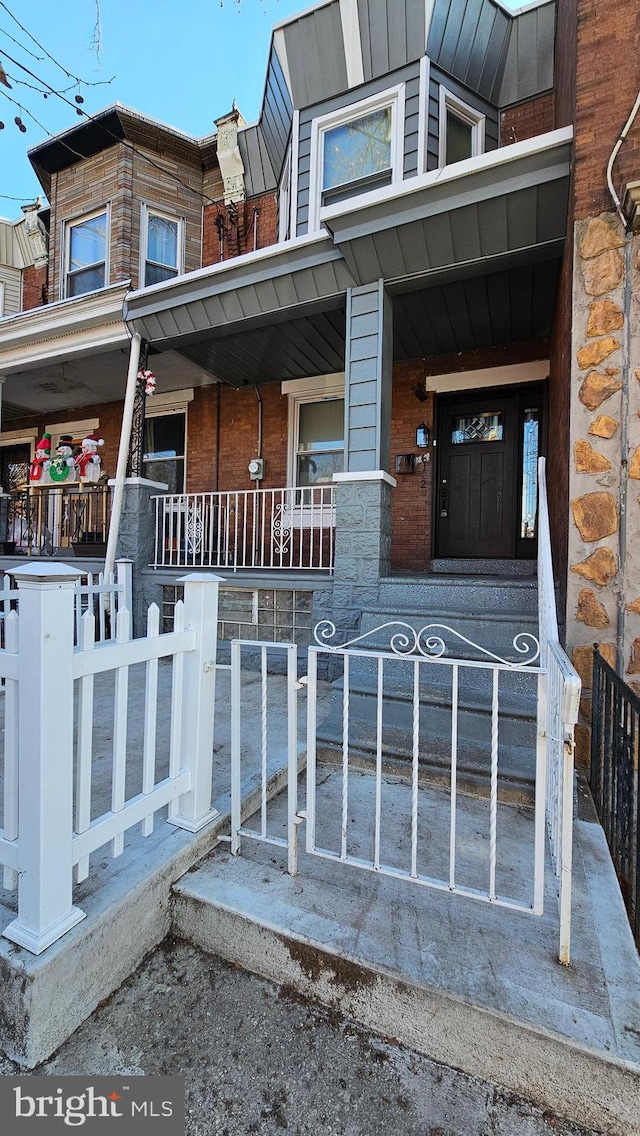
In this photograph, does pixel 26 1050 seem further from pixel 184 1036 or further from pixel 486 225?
pixel 486 225

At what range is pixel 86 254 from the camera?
7.56m

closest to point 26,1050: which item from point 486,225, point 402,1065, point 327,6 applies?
point 402,1065

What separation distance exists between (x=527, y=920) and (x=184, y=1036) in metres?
1.11

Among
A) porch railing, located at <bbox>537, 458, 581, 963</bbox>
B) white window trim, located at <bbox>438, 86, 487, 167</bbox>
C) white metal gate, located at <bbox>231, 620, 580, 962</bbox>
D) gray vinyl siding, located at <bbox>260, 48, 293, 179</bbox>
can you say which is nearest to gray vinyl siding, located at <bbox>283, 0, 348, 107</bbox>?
gray vinyl siding, located at <bbox>260, 48, 293, 179</bbox>

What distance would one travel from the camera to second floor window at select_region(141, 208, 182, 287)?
7.23 metres

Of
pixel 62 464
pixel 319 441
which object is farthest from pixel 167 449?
pixel 319 441

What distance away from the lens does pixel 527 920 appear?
1.69 meters

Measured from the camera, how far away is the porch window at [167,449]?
791 centimetres

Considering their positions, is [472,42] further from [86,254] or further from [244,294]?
[86,254]

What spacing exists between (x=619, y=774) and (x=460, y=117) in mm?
6448

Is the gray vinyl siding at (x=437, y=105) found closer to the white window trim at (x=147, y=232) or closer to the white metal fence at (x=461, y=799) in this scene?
the white window trim at (x=147, y=232)

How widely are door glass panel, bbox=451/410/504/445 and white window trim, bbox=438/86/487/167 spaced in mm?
2460

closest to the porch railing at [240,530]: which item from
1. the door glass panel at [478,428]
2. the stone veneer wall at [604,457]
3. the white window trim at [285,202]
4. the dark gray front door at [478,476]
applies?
the dark gray front door at [478,476]

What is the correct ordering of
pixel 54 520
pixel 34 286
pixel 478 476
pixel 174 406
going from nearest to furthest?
pixel 478 476 < pixel 54 520 < pixel 174 406 < pixel 34 286
